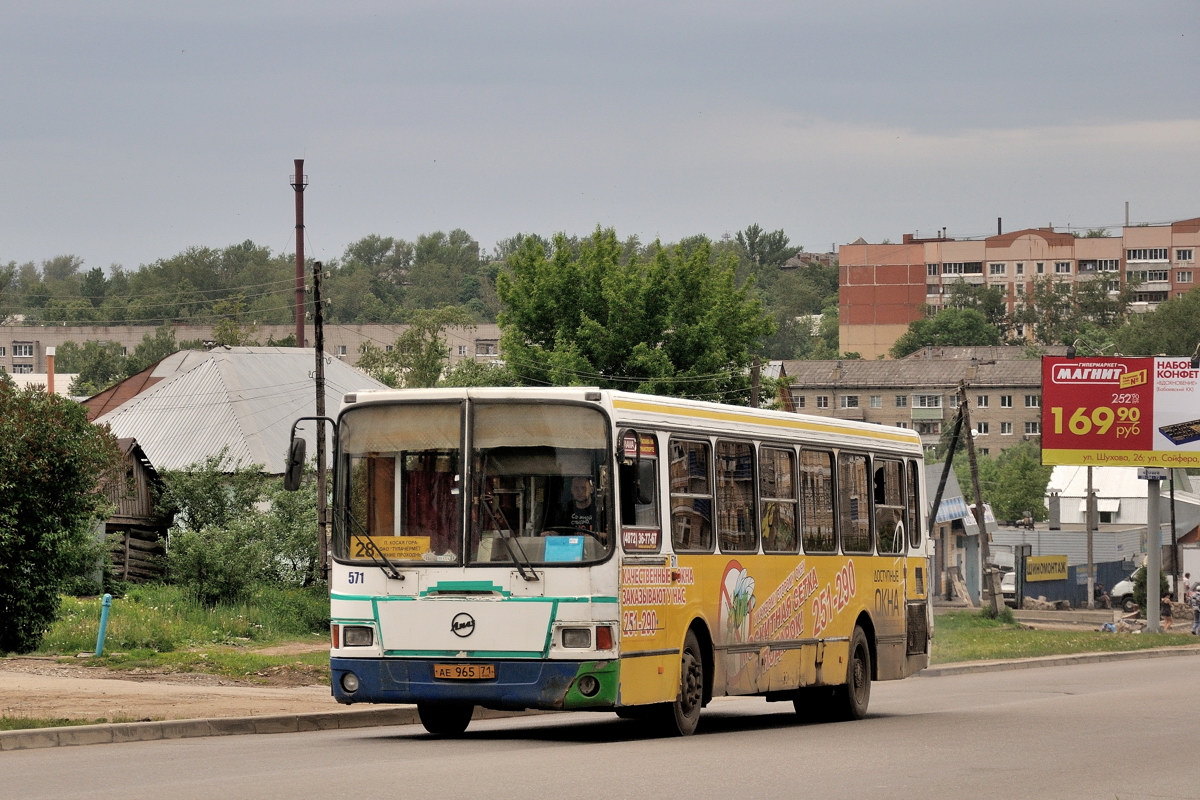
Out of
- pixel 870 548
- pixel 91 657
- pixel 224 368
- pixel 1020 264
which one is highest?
pixel 1020 264

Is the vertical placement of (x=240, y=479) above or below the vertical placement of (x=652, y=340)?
below

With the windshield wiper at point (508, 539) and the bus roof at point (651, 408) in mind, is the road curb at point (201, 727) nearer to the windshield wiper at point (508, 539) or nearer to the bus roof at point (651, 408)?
the bus roof at point (651, 408)

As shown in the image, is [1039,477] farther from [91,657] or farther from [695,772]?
[695,772]

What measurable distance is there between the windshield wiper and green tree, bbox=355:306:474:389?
299 feet

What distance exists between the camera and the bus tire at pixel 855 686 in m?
19.1

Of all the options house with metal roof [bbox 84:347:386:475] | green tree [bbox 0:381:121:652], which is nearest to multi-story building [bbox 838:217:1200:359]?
house with metal roof [bbox 84:347:386:475]

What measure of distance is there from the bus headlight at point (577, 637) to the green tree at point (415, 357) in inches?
3602

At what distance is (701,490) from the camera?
15.6 metres

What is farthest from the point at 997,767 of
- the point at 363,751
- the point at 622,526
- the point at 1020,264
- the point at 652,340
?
the point at 1020,264

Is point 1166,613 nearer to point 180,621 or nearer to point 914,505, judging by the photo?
point 180,621

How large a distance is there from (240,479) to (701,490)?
99.4ft

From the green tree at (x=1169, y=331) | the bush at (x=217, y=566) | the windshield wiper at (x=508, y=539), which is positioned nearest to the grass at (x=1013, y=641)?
the bush at (x=217, y=566)

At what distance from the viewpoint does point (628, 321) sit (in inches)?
2437

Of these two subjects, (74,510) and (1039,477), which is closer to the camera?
(74,510)
